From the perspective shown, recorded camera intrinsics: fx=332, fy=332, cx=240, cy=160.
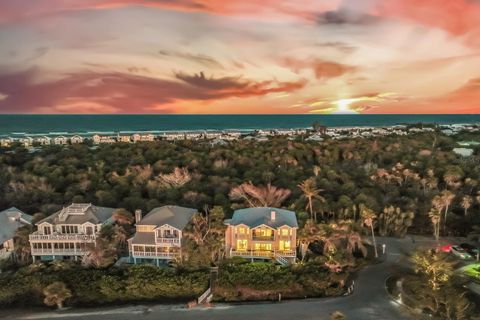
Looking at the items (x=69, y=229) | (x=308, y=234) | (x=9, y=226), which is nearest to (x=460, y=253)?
(x=308, y=234)

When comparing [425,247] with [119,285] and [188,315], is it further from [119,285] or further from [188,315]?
[119,285]

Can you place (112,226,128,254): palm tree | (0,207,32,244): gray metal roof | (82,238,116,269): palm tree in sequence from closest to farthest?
(82,238,116,269): palm tree < (112,226,128,254): palm tree < (0,207,32,244): gray metal roof

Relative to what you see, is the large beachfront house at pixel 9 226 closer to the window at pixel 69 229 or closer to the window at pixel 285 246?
the window at pixel 69 229

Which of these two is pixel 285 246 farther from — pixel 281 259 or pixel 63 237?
pixel 63 237

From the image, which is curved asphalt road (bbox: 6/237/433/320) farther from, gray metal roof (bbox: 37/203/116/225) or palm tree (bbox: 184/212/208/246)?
gray metal roof (bbox: 37/203/116/225)

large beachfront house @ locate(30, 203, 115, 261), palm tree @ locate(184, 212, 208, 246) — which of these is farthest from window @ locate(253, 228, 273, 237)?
large beachfront house @ locate(30, 203, 115, 261)

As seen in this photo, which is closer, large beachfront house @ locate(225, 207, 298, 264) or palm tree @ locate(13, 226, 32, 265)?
large beachfront house @ locate(225, 207, 298, 264)

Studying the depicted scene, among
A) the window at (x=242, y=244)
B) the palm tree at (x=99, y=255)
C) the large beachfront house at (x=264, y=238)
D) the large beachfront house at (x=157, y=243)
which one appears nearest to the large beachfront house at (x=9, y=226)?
the palm tree at (x=99, y=255)
